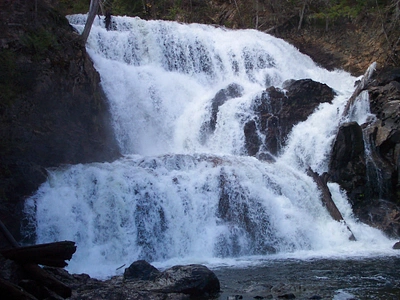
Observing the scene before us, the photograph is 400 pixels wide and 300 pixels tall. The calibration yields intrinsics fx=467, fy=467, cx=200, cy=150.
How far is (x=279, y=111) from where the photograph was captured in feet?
70.5

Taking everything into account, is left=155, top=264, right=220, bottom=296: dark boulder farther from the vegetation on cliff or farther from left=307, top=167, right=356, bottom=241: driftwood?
the vegetation on cliff

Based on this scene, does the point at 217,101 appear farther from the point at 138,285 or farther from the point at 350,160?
the point at 138,285

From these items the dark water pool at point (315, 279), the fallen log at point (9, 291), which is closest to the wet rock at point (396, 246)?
the dark water pool at point (315, 279)

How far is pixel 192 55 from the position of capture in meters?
25.5

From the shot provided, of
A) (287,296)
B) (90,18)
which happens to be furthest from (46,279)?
(90,18)

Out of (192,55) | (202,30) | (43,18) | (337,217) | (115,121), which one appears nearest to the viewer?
(337,217)

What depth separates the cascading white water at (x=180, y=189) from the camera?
44.4 feet

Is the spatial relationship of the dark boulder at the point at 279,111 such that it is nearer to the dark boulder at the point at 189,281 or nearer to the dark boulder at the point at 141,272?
the dark boulder at the point at 141,272

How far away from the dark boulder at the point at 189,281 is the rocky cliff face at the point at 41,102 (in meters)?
5.80

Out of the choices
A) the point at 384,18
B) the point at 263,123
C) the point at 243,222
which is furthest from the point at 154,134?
the point at 384,18

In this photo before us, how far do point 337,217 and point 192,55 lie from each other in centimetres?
1309

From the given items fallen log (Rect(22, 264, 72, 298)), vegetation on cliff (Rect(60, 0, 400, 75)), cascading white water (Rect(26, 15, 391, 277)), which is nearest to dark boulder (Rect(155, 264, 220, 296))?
fallen log (Rect(22, 264, 72, 298))

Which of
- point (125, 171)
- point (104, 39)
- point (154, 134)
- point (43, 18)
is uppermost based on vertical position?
point (104, 39)

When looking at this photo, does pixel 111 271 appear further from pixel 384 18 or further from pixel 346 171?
pixel 384 18
